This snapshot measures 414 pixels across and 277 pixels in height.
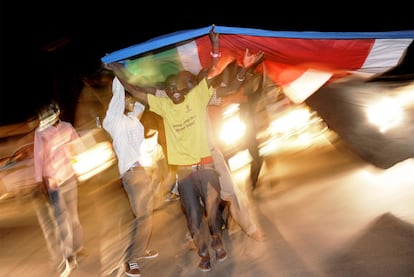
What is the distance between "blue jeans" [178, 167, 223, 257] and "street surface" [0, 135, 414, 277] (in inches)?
15.9

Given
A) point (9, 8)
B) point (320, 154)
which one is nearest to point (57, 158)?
point (320, 154)

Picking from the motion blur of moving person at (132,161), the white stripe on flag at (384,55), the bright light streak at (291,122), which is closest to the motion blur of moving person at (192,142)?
the motion blur of moving person at (132,161)

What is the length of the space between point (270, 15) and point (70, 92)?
14.1 m

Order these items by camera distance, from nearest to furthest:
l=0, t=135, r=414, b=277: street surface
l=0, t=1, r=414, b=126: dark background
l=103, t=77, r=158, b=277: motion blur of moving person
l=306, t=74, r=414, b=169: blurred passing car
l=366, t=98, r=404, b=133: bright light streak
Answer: l=0, t=135, r=414, b=277: street surface → l=103, t=77, r=158, b=277: motion blur of moving person → l=306, t=74, r=414, b=169: blurred passing car → l=366, t=98, r=404, b=133: bright light streak → l=0, t=1, r=414, b=126: dark background

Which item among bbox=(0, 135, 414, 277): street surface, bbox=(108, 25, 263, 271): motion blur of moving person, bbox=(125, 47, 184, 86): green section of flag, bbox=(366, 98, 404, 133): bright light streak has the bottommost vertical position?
bbox=(0, 135, 414, 277): street surface

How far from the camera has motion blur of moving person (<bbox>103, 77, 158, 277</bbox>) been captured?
4555 mm

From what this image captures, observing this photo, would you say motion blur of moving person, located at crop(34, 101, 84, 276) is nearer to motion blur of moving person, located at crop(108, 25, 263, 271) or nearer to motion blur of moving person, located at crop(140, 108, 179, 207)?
motion blur of moving person, located at crop(140, 108, 179, 207)

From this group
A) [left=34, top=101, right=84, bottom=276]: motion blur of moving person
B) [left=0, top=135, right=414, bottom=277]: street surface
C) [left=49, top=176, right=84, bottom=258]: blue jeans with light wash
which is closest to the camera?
[left=0, top=135, right=414, bottom=277]: street surface

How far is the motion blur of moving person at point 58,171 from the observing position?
16.1ft

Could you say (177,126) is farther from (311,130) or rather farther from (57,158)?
(311,130)

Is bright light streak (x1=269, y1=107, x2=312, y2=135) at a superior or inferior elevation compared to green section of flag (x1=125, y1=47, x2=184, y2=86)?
inferior

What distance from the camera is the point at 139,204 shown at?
4637 millimetres

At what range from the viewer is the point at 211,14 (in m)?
24.7

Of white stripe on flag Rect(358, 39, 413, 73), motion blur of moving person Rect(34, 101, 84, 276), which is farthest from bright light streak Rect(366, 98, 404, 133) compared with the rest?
motion blur of moving person Rect(34, 101, 84, 276)
